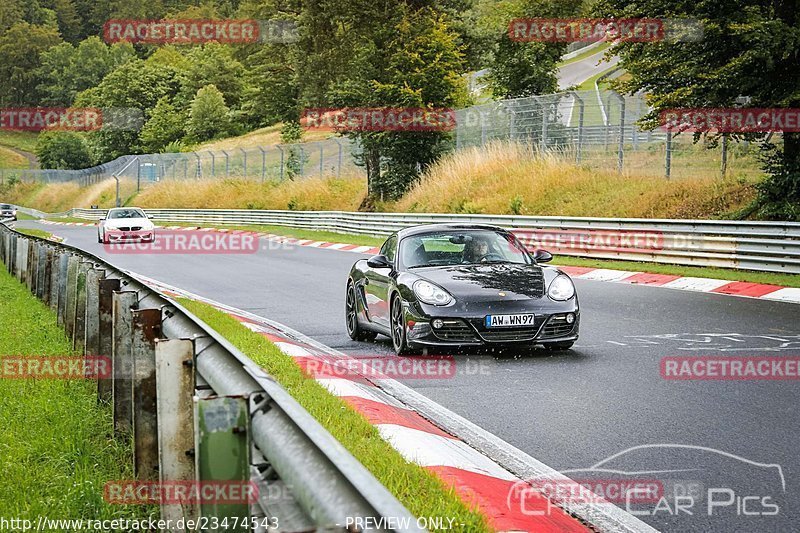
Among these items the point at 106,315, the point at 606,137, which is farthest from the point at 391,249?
the point at 606,137

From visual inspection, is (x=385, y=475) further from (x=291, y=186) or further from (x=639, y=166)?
(x=291, y=186)

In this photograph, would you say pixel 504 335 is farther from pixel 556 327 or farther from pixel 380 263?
pixel 380 263

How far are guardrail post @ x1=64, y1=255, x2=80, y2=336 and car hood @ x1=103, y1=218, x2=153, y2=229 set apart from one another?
1010 inches

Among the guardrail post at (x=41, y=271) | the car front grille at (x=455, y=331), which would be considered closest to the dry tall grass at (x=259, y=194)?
the guardrail post at (x=41, y=271)

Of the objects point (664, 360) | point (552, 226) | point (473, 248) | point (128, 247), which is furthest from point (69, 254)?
point (128, 247)

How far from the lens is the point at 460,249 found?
10.8m

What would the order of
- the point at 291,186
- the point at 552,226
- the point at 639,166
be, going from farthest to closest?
1. the point at 291,186
2. the point at 639,166
3. the point at 552,226

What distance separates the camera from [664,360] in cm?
942

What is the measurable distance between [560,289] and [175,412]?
21.6 feet

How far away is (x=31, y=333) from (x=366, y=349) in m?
3.36

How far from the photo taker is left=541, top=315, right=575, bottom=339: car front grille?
31.7ft

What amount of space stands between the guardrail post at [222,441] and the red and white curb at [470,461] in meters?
1.91

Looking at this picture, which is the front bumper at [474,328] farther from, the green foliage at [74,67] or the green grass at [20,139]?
the green grass at [20,139]

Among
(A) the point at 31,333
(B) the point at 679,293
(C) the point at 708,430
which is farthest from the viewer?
(B) the point at 679,293
